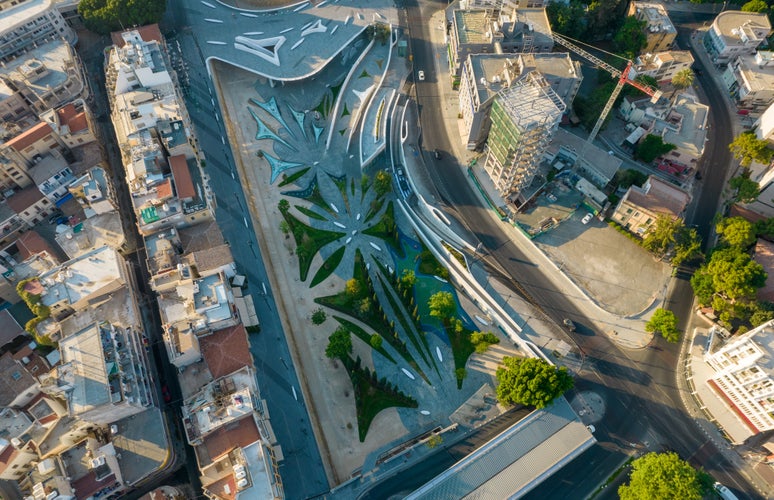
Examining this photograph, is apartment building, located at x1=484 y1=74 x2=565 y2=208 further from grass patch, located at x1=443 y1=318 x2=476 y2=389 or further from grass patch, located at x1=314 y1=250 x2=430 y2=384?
grass patch, located at x1=314 y1=250 x2=430 y2=384

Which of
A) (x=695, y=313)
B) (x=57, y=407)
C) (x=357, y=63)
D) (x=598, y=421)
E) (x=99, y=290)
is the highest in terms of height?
(x=357, y=63)

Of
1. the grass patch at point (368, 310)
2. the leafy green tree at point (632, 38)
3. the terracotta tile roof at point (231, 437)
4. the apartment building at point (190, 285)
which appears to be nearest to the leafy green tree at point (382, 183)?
the grass patch at point (368, 310)

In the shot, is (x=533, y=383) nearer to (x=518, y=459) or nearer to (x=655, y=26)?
(x=518, y=459)

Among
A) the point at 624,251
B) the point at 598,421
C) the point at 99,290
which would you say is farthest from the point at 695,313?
the point at 99,290

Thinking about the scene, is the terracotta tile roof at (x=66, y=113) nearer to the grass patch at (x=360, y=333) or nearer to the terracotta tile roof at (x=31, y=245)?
the terracotta tile roof at (x=31, y=245)

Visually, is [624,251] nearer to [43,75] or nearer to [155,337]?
[155,337]

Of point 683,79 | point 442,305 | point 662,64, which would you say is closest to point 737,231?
point 683,79
